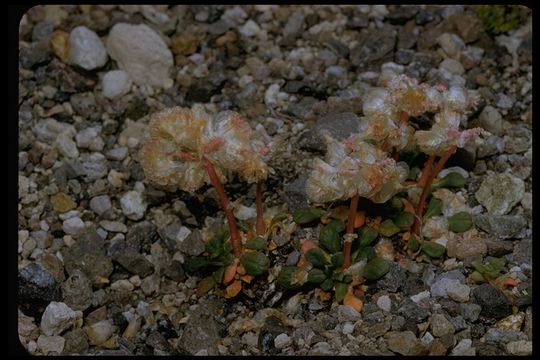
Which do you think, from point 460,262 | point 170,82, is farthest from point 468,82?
point 170,82

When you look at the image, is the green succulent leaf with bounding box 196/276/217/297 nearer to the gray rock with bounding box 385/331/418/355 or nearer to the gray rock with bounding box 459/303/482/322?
the gray rock with bounding box 385/331/418/355

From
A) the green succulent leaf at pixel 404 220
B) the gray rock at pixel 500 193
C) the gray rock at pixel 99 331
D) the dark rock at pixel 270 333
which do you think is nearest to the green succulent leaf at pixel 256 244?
the dark rock at pixel 270 333

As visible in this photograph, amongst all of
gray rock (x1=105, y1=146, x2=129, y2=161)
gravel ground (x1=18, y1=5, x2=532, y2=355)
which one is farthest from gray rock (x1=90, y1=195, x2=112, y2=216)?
gray rock (x1=105, y1=146, x2=129, y2=161)

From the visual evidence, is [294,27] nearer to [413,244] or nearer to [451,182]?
[451,182]

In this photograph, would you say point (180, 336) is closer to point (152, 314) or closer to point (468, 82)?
point (152, 314)

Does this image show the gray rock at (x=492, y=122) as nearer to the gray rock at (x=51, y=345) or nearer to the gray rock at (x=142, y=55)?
the gray rock at (x=142, y=55)
